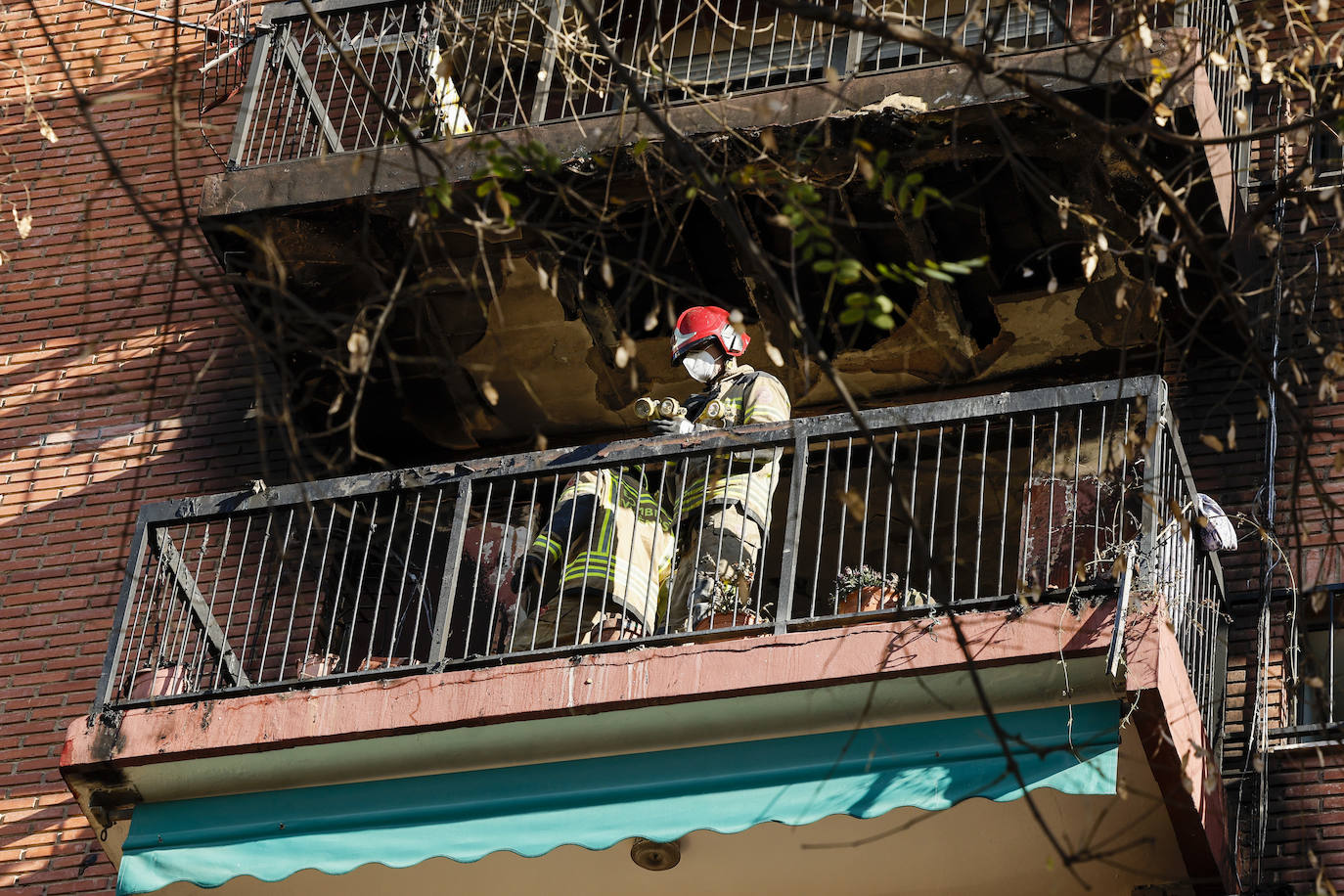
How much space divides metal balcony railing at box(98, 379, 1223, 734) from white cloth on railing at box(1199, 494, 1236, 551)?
0.07m

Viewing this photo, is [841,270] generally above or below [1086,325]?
below

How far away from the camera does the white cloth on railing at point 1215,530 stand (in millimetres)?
7703

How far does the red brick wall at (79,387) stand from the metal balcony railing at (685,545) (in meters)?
0.80

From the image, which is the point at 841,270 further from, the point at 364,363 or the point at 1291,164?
the point at 1291,164

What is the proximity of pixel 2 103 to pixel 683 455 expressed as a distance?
239 inches

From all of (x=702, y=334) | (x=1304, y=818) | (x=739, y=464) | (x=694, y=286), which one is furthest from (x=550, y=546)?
(x=1304, y=818)

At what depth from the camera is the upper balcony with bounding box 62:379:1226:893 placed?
21.6ft

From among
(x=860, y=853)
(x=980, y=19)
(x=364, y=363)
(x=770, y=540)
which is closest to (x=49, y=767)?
(x=770, y=540)

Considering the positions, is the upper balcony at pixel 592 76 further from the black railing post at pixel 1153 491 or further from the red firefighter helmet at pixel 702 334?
the black railing post at pixel 1153 491

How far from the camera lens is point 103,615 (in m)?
9.64

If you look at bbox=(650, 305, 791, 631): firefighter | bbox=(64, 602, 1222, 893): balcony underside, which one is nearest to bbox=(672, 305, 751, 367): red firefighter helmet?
bbox=(650, 305, 791, 631): firefighter

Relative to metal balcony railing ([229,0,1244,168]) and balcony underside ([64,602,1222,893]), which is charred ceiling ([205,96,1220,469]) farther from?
balcony underside ([64,602,1222,893])

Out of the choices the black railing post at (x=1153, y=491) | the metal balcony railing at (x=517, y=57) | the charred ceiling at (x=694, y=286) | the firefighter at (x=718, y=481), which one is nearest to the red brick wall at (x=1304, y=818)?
the black railing post at (x=1153, y=491)

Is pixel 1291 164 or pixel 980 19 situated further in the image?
pixel 980 19
